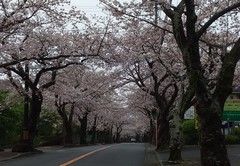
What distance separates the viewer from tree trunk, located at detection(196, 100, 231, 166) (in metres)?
9.58

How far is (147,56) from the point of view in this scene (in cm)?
2525

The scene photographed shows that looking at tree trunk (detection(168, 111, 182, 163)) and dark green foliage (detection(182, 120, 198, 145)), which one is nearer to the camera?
tree trunk (detection(168, 111, 182, 163))

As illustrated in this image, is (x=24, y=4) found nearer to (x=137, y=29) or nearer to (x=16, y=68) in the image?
(x=137, y=29)

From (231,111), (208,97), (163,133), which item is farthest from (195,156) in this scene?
(231,111)

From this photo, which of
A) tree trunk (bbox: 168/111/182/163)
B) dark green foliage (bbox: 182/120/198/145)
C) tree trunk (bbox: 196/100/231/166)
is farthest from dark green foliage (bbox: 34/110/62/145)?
tree trunk (bbox: 196/100/231/166)

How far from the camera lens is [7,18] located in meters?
17.2

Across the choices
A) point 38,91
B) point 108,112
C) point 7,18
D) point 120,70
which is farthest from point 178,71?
point 108,112

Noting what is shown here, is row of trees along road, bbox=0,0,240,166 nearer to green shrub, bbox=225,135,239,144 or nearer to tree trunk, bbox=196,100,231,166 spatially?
tree trunk, bbox=196,100,231,166

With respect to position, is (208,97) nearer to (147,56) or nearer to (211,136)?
(211,136)

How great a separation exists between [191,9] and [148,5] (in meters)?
4.91

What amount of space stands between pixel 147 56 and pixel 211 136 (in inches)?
626

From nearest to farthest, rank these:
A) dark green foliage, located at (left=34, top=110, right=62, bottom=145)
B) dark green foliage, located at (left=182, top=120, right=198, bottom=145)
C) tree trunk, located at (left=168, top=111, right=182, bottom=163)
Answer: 1. tree trunk, located at (left=168, top=111, right=182, bottom=163)
2. dark green foliage, located at (left=182, top=120, right=198, bottom=145)
3. dark green foliage, located at (left=34, top=110, right=62, bottom=145)

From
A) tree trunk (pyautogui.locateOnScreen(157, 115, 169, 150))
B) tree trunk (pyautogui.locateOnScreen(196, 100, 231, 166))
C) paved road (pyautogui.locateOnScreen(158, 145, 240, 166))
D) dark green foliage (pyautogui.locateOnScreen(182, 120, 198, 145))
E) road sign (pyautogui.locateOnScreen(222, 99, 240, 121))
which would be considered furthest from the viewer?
dark green foliage (pyautogui.locateOnScreen(182, 120, 198, 145))

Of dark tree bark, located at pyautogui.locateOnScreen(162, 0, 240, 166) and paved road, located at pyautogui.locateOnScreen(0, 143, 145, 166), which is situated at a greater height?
dark tree bark, located at pyautogui.locateOnScreen(162, 0, 240, 166)
